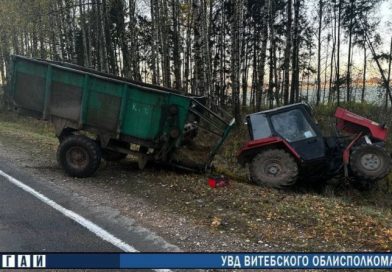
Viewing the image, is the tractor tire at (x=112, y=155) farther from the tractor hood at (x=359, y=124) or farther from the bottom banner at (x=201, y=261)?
the bottom banner at (x=201, y=261)

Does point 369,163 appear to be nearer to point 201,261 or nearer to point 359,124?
point 359,124

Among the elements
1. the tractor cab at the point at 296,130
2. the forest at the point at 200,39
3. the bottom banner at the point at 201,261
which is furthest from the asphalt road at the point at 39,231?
the forest at the point at 200,39

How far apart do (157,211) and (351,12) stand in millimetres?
27356

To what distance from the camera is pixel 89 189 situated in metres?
8.44

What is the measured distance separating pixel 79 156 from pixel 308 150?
475 cm

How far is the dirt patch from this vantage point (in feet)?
19.3

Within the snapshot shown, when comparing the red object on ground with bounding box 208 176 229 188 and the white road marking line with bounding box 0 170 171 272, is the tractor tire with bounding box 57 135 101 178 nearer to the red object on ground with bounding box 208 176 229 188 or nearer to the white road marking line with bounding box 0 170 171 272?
the white road marking line with bounding box 0 170 171 272

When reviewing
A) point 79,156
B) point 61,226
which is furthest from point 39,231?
point 79,156

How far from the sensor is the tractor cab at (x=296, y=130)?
370 inches

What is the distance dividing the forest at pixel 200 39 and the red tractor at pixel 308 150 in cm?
801

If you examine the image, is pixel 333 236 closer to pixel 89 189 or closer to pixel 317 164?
pixel 317 164

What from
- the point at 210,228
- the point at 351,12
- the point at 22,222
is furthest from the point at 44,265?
the point at 351,12

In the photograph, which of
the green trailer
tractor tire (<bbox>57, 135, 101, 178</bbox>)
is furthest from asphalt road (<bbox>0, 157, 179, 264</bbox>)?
the green trailer

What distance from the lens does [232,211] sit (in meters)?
7.17
